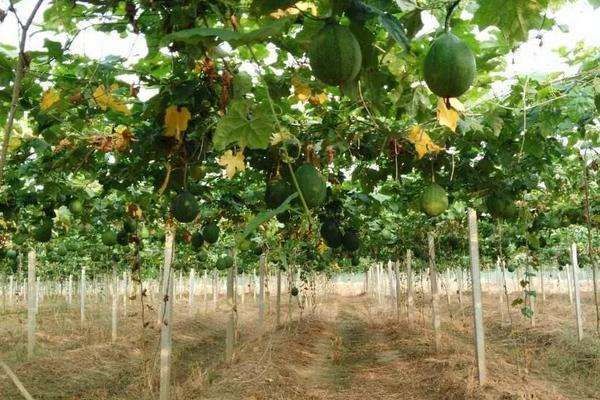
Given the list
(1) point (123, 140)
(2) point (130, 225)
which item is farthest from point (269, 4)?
(2) point (130, 225)

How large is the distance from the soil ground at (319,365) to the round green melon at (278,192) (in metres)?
3.67

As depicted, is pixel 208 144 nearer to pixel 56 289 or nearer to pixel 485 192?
pixel 485 192

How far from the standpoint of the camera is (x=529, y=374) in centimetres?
1090

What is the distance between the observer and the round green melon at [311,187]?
281cm

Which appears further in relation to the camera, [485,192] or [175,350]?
[175,350]

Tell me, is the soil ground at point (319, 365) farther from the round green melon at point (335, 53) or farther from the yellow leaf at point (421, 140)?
the round green melon at point (335, 53)

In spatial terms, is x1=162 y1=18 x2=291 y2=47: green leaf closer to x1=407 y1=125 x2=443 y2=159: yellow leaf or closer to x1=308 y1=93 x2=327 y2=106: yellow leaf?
x1=308 y1=93 x2=327 y2=106: yellow leaf

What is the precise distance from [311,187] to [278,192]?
60 centimetres

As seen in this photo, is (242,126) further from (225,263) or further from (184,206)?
(225,263)

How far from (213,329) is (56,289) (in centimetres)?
2651

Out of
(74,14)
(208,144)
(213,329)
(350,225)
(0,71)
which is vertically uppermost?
(74,14)

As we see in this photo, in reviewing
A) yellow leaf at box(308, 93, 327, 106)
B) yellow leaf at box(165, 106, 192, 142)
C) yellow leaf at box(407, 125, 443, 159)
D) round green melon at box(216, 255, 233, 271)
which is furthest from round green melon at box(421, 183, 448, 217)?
round green melon at box(216, 255, 233, 271)

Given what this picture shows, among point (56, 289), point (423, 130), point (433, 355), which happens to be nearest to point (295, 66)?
point (423, 130)

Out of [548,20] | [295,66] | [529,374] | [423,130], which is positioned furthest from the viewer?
[529,374]
